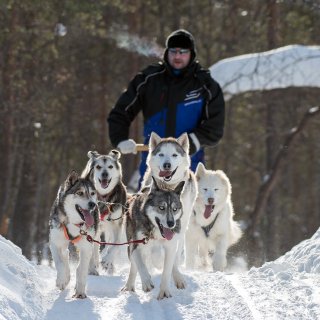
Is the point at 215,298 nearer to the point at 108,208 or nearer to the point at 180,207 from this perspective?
the point at 180,207

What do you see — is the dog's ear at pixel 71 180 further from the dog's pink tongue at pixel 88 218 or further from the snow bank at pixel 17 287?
the snow bank at pixel 17 287

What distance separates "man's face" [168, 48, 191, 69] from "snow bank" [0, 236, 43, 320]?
9.63 ft

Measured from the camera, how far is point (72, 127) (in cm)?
2094

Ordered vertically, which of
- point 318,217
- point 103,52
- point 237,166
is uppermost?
point 103,52

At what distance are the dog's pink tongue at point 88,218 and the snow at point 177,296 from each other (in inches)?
22.2

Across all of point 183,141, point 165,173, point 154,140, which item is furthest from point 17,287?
point 183,141

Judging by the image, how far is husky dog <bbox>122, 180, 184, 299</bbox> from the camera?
228 inches

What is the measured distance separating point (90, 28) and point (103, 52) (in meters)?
3.81

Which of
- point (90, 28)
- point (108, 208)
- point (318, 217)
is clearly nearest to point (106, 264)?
point (108, 208)

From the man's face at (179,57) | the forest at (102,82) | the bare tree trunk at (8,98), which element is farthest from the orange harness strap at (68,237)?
the bare tree trunk at (8,98)

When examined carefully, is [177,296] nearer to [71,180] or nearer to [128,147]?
[71,180]

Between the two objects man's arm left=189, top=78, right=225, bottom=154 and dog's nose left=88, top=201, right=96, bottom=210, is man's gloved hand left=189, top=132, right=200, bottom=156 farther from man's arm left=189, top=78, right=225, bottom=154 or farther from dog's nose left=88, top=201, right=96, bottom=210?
dog's nose left=88, top=201, right=96, bottom=210

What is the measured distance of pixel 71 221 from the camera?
5.88 metres

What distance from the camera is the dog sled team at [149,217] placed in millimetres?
5855
